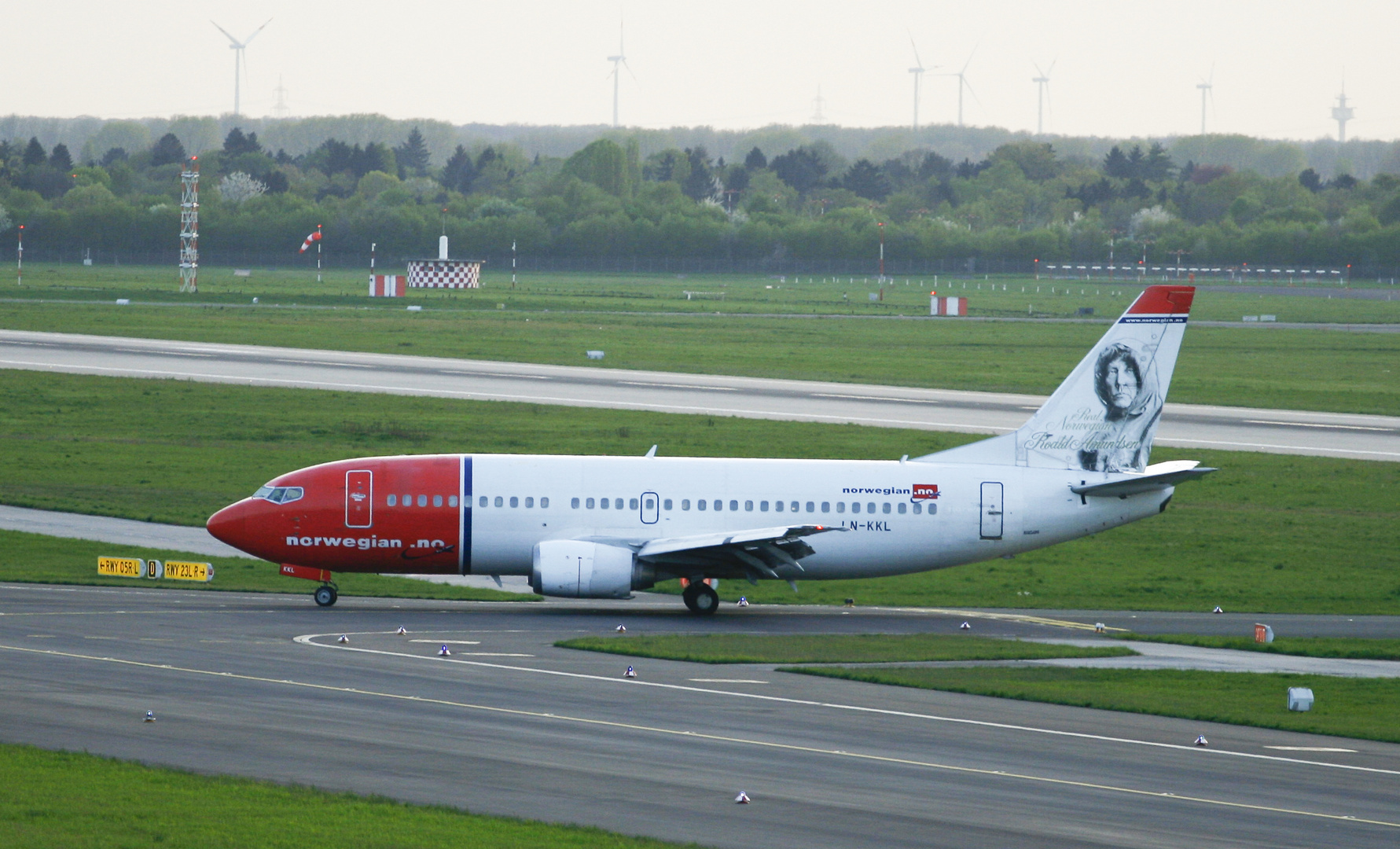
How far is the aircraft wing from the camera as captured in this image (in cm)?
4312

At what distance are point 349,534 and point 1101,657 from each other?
21.2m

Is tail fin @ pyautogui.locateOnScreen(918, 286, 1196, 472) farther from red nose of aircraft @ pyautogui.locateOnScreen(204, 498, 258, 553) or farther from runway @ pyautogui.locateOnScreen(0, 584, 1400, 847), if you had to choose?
red nose of aircraft @ pyautogui.locateOnScreen(204, 498, 258, 553)

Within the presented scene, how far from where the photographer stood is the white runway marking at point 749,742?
982 inches

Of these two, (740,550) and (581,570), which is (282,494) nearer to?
(581,570)

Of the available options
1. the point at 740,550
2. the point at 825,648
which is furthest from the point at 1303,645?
the point at 740,550

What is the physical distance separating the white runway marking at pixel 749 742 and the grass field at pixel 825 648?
4061 mm

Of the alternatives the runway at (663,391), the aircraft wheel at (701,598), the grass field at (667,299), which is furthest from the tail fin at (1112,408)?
the grass field at (667,299)

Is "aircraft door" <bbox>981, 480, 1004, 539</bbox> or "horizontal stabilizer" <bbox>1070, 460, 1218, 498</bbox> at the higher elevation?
"horizontal stabilizer" <bbox>1070, 460, 1218, 498</bbox>

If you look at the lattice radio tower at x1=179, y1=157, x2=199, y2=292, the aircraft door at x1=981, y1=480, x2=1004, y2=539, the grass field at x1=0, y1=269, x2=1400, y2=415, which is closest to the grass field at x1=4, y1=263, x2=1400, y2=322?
the lattice radio tower at x1=179, y1=157, x2=199, y2=292

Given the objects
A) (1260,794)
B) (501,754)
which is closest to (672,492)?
(501,754)

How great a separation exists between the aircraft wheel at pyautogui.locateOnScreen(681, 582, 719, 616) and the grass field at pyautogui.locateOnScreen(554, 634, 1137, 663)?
396cm

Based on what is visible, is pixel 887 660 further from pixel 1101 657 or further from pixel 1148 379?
pixel 1148 379

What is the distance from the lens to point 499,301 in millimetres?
156125

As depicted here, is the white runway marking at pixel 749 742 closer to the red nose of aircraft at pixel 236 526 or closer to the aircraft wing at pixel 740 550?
the aircraft wing at pixel 740 550
